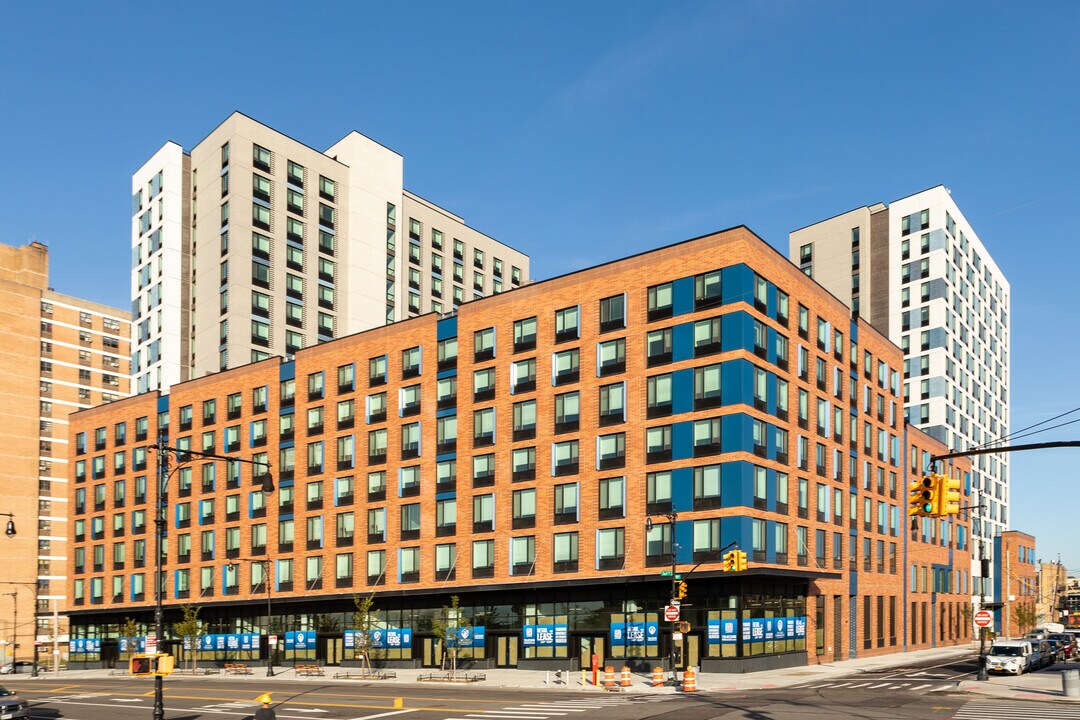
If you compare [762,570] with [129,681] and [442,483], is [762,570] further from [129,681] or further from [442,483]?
[129,681]

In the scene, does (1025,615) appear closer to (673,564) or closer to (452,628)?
(452,628)

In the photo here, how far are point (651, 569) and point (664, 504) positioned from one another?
4114 mm

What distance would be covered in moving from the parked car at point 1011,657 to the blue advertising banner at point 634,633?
19342 mm

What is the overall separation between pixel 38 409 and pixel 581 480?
98847 millimetres

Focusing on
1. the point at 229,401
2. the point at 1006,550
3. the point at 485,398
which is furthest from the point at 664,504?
the point at 1006,550

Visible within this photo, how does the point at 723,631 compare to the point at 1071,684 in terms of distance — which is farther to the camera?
the point at 723,631

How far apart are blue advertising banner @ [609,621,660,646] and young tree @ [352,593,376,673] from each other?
17613 mm

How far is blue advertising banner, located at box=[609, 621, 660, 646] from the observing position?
6462 centimetres

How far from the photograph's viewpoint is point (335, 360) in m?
85.9

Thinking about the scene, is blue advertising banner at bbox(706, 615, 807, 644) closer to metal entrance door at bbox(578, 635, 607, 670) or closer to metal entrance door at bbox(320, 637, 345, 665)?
metal entrance door at bbox(578, 635, 607, 670)

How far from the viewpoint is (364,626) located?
7269cm

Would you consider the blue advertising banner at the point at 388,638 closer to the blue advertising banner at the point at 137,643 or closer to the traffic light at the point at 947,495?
the blue advertising banner at the point at 137,643

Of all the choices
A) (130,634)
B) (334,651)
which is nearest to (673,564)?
(334,651)

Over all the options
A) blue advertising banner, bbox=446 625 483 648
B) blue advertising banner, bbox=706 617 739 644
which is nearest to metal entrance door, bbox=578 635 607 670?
blue advertising banner, bbox=706 617 739 644
